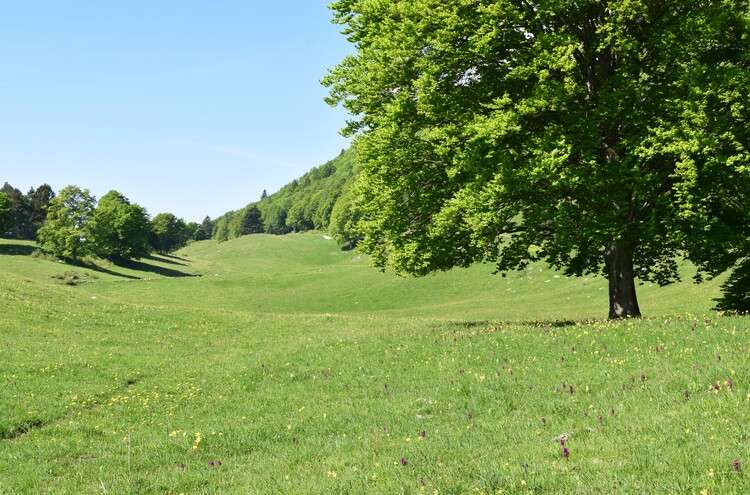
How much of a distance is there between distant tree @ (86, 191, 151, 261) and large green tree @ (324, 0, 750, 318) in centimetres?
9990

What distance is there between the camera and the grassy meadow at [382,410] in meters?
7.25

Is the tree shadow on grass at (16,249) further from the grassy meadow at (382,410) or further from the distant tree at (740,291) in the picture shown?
the distant tree at (740,291)

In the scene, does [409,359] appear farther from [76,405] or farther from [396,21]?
[396,21]

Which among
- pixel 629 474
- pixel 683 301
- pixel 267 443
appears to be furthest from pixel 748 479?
pixel 683 301

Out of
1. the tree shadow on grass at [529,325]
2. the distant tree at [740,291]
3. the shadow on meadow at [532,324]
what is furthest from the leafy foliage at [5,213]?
the distant tree at [740,291]

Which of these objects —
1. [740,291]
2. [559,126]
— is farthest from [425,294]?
[559,126]

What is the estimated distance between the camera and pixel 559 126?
21.0 metres

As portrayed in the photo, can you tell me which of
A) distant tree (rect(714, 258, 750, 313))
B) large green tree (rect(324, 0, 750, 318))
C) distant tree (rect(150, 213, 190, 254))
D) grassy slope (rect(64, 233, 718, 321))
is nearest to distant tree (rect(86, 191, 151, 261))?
grassy slope (rect(64, 233, 718, 321))

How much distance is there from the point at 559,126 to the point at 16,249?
121 meters

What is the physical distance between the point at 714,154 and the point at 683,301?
101 ft

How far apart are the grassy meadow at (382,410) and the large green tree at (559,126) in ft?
14.3

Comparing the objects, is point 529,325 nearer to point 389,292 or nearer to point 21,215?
point 389,292

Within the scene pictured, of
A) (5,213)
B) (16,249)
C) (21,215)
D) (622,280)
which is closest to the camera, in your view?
(622,280)

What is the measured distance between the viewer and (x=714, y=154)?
1902cm
